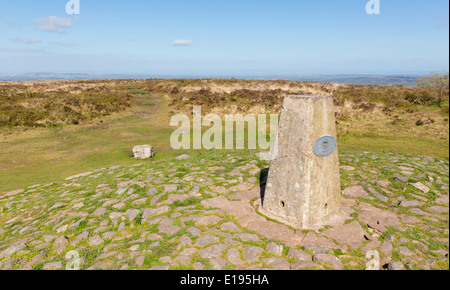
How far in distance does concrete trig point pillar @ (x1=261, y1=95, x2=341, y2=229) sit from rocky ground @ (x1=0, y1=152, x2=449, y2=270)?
0.34 metres

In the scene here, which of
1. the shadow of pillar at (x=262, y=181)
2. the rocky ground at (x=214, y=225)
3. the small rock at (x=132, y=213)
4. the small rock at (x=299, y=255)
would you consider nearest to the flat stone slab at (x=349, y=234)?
the rocky ground at (x=214, y=225)

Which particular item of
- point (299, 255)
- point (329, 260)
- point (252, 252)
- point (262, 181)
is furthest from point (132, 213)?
point (329, 260)

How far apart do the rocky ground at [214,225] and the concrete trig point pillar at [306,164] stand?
34 centimetres

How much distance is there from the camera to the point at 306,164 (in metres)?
4.37

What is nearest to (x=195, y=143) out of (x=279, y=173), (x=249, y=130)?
(x=249, y=130)

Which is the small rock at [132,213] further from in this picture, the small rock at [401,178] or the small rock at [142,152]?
the small rock at [401,178]

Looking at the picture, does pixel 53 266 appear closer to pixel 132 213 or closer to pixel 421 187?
pixel 132 213

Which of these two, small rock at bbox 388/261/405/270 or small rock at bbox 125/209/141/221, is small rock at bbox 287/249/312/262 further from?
small rock at bbox 125/209/141/221

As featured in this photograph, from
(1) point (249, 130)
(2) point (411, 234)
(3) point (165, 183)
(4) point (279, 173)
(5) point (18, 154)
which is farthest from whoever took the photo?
(1) point (249, 130)

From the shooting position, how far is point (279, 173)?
15.8ft

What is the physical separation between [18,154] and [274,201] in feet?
42.0
